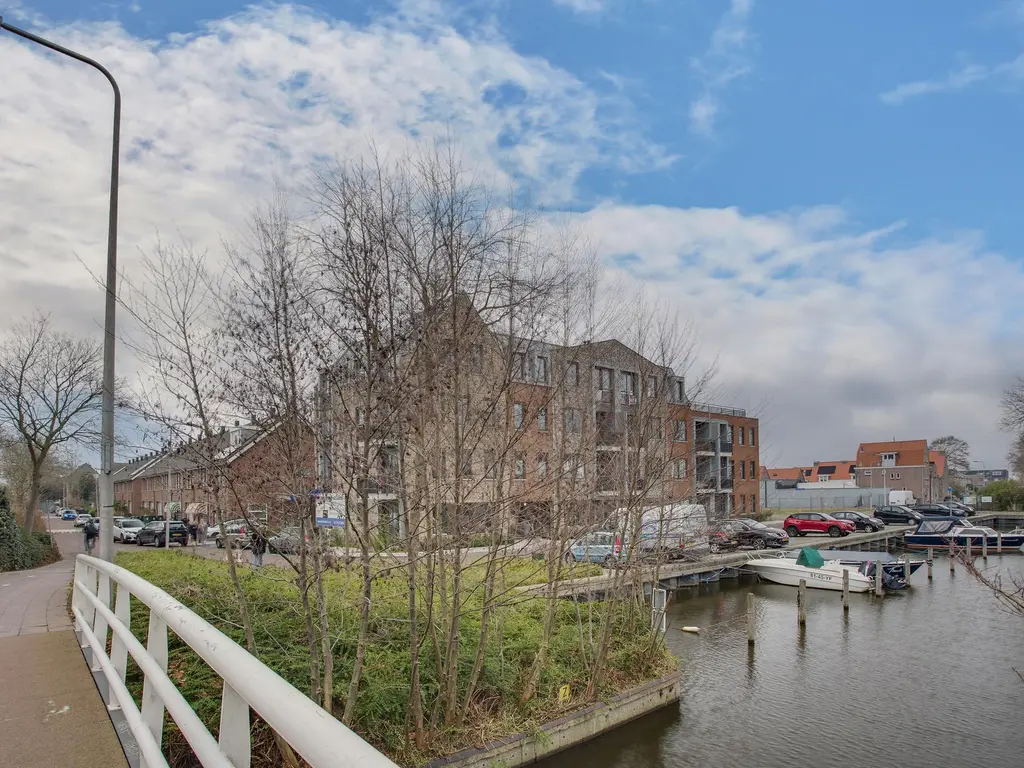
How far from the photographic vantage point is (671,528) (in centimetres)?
1327

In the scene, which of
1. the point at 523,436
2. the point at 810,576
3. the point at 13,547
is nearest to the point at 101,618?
the point at 523,436

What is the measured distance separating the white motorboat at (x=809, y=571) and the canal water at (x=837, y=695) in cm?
269

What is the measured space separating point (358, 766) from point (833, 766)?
1193 centimetres

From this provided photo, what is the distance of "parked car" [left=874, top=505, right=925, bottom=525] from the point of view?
5650cm

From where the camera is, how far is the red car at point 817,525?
156 ft

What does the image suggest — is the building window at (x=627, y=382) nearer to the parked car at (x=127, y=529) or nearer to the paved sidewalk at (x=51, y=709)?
the paved sidewalk at (x=51, y=709)

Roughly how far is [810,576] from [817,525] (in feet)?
67.4

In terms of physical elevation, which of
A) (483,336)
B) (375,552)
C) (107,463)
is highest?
(483,336)

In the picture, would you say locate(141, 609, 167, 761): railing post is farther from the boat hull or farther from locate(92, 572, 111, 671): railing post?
the boat hull

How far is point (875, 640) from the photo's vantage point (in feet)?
67.2

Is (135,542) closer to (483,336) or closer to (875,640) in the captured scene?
(875,640)

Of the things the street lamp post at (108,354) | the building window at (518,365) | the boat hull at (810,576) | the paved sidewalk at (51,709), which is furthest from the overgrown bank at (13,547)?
the boat hull at (810,576)

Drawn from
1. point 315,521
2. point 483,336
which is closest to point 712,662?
point 483,336

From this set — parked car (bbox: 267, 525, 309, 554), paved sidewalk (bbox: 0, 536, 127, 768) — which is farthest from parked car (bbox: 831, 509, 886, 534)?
paved sidewalk (bbox: 0, 536, 127, 768)
